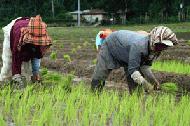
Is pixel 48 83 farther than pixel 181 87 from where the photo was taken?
No

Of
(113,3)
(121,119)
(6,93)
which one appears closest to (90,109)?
(121,119)

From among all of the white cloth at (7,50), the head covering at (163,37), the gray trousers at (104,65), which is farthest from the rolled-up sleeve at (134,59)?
the white cloth at (7,50)

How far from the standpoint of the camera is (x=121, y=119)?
4.24 m

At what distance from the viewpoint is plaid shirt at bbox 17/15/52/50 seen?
197 inches

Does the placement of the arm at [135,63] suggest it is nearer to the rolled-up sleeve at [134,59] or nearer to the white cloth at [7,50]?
the rolled-up sleeve at [134,59]

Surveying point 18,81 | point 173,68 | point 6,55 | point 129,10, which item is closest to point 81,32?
point 129,10

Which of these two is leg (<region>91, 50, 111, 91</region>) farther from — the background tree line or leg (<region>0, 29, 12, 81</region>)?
the background tree line

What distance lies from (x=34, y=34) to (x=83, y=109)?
98cm

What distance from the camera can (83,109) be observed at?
4.57m

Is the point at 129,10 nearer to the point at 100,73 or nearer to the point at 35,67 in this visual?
the point at 35,67

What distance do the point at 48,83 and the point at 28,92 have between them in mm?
1234

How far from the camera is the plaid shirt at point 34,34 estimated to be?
500 centimetres

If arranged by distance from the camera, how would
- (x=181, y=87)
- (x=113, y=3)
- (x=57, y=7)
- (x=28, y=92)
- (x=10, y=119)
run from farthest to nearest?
(x=57, y=7) → (x=113, y=3) → (x=181, y=87) → (x=28, y=92) → (x=10, y=119)

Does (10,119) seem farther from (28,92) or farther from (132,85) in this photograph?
(132,85)
